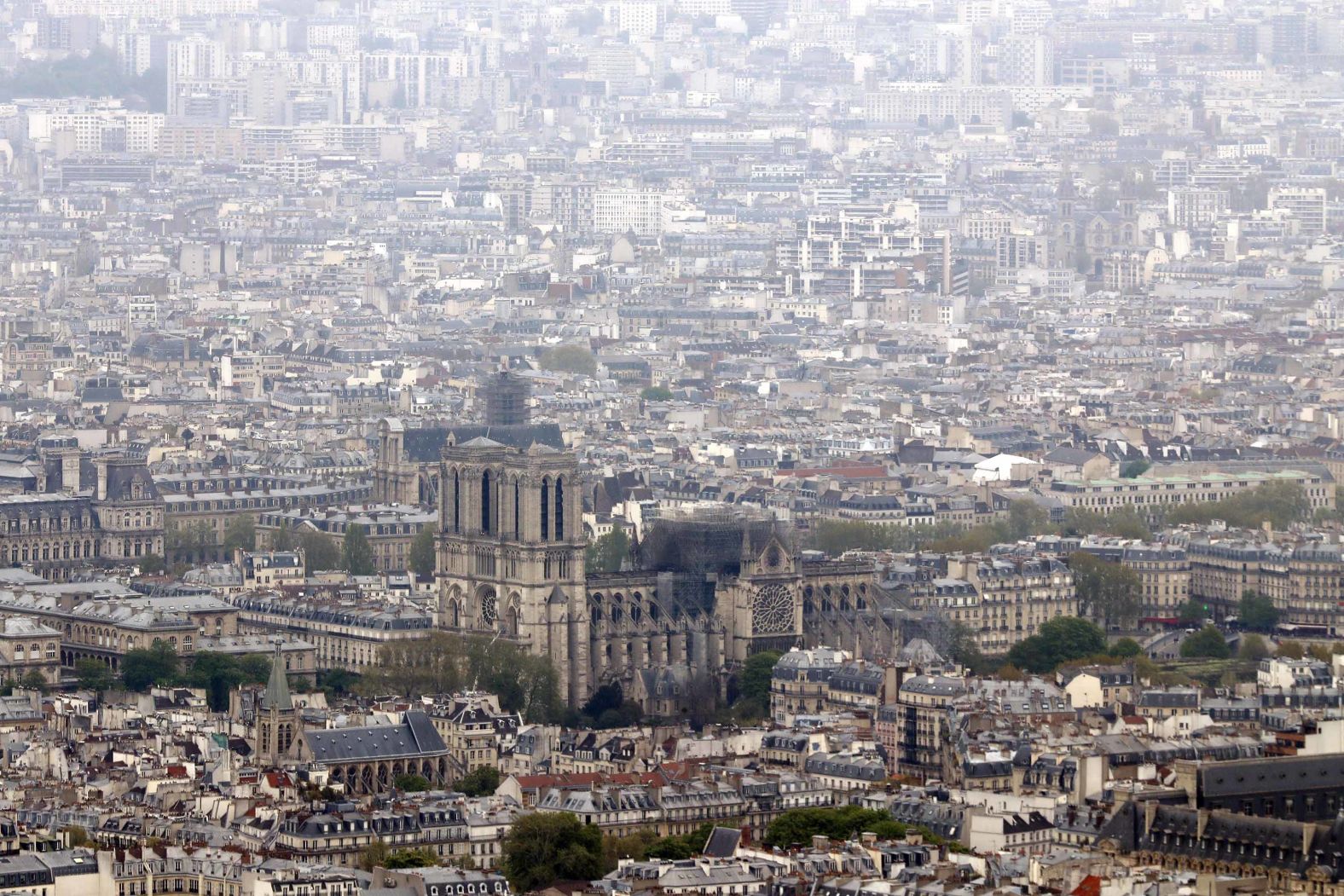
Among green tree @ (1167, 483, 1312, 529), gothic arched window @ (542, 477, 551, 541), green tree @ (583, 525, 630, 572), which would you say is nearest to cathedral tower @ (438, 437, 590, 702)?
gothic arched window @ (542, 477, 551, 541)

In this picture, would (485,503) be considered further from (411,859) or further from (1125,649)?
(411,859)

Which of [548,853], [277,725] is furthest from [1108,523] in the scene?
[548,853]

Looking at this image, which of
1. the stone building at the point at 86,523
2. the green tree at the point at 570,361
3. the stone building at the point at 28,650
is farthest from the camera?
the green tree at the point at 570,361

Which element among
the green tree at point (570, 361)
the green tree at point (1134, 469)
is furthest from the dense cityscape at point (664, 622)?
the green tree at point (1134, 469)

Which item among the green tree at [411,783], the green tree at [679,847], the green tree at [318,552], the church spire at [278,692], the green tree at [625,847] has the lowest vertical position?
the green tree at [318,552]

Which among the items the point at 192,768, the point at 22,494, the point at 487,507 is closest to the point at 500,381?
the point at 22,494

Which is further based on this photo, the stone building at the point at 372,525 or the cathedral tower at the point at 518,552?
the stone building at the point at 372,525

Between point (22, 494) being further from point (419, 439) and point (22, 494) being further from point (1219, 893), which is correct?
point (1219, 893)

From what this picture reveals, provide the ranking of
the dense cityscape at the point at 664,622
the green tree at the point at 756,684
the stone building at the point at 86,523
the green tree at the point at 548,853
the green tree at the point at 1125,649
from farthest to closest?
the stone building at the point at 86,523
the green tree at the point at 1125,649
the green tree at the point at 756,684
the dense cityscape at the point at 664,622
the green tree at the point at 548,853

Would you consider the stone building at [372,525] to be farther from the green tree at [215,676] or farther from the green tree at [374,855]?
the green tree at [374,855]
